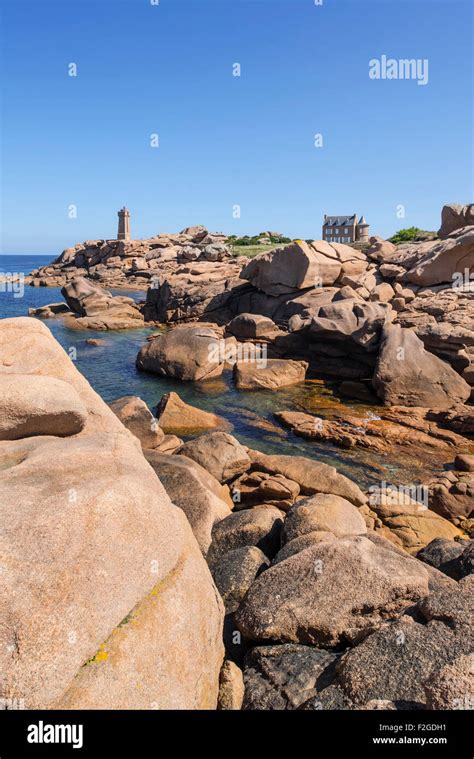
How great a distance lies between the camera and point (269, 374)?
26344 millimetres

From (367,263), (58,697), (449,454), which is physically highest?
(367,263)

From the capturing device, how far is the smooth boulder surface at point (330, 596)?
6.46 metres

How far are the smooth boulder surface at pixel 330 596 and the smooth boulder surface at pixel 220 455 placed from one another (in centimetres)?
721

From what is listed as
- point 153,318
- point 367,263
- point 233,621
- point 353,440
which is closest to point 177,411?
point 353,440

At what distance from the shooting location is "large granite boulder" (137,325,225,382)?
27250 millimetres

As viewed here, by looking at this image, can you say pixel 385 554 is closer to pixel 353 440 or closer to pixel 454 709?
pixel 454 709

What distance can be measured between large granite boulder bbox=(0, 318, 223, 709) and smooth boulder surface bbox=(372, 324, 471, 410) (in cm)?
1833

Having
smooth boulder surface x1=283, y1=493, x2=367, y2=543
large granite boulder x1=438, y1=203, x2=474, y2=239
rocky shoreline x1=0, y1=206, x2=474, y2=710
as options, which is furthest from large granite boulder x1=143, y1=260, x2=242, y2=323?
smooth boulder surface x1=283, y1=493, x2=367, y2=543

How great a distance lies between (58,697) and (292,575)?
12.2ft

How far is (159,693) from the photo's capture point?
4.82 metres

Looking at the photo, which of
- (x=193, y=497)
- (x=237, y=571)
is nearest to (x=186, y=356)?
(x=193, y=497)

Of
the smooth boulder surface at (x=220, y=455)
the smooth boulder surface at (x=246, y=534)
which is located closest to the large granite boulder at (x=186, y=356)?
the smooth boulder surface at (x=220, y=455)

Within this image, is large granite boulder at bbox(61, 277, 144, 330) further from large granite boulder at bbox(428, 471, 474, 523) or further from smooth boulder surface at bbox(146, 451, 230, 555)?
large granite boulder at bbox(428, 471, 474, 523)
